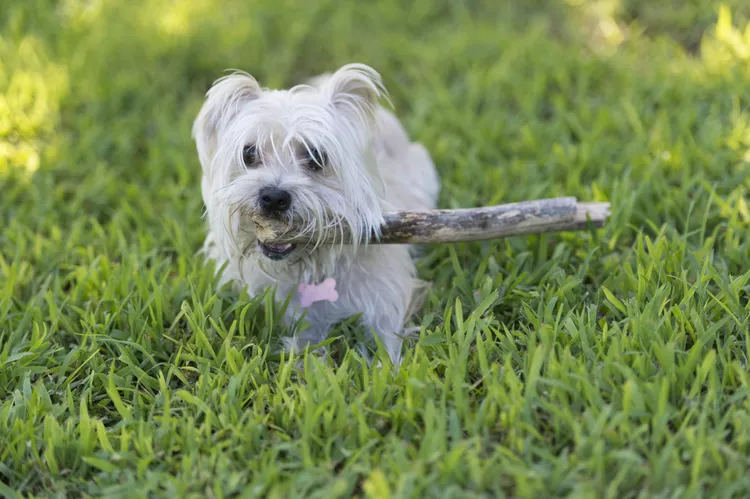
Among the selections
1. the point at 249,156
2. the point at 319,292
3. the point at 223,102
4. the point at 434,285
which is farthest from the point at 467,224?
the point at 223,102

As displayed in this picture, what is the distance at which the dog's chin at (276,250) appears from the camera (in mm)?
3807

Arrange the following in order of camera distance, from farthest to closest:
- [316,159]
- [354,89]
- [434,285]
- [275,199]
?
1. [434,285]
2. [354,89]
3. [316,159]
4. [275,199]

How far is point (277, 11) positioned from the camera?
308 inches

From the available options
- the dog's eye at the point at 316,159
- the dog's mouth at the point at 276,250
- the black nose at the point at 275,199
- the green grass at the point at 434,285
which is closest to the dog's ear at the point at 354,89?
the dog's eye at the point at 316,159

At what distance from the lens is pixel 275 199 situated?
358cm

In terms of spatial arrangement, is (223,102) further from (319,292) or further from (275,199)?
(319,292)

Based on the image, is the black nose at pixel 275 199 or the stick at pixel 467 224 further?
the stick at pixel 467 224

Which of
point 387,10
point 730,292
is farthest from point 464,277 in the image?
point 387,10

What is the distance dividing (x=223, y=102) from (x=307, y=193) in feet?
2.08

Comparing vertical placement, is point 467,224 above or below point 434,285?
above

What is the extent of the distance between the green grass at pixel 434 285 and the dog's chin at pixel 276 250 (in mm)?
278

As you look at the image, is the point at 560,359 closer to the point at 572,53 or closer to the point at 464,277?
the point at 464,277

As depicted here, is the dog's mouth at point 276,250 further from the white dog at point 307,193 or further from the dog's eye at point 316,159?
the dog's eye at point 316,159

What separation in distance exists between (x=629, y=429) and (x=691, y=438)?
0.68ft
